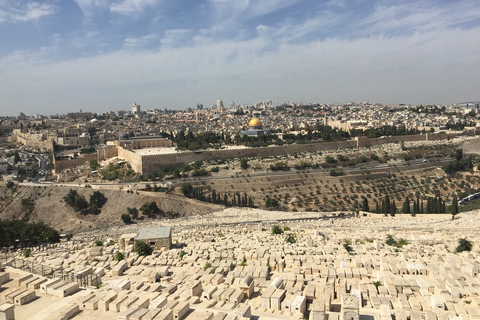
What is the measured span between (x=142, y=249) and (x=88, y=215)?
14824 millimetres

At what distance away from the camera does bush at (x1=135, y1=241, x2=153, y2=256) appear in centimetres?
1440

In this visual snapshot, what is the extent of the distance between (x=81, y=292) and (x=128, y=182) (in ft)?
73.9

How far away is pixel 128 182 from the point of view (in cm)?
3130

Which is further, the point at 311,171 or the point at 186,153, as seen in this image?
the point at 186,153

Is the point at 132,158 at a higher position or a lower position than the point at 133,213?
higher

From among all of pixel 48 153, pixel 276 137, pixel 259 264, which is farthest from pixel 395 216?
pixel 48 153

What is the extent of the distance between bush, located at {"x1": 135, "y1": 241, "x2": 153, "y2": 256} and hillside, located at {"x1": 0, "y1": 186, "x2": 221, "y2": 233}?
1137 centimetres

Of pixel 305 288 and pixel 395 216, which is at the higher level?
pixel 305 288

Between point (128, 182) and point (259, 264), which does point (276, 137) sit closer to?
point (128, 182)

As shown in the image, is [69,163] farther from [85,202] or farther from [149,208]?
Answer: [149,208]

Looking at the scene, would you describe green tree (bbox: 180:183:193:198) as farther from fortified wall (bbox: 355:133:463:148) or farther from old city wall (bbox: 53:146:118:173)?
fortified wall (bbox: 355:133:463:148)

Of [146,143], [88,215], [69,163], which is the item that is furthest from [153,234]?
[146,143]

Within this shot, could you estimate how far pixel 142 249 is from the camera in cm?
1445

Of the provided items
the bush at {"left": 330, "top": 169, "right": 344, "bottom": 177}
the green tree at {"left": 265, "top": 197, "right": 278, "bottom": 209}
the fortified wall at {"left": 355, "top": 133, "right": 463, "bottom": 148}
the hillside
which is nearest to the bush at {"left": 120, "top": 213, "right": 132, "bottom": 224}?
the hillside
